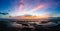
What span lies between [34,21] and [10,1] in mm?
499

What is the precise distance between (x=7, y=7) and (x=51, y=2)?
707 mm

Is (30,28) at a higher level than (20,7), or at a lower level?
lower

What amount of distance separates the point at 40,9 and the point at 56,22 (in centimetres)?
33

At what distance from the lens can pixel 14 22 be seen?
93.6 inches

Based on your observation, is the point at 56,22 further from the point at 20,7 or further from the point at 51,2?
the point at 20,7

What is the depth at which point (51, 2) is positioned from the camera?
7.87ft

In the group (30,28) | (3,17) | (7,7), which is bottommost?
(30,28)

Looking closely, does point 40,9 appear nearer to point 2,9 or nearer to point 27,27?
point 27,27

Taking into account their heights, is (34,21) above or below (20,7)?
below

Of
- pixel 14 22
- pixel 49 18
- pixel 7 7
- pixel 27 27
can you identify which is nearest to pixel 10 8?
pixel 7 7

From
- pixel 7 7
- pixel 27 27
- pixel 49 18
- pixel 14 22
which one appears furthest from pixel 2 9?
pixel 49 18

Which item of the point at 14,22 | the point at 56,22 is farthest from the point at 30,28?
the point at 56,22

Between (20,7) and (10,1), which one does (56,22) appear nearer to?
(20,7)

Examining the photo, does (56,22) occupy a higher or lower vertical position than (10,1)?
lower
